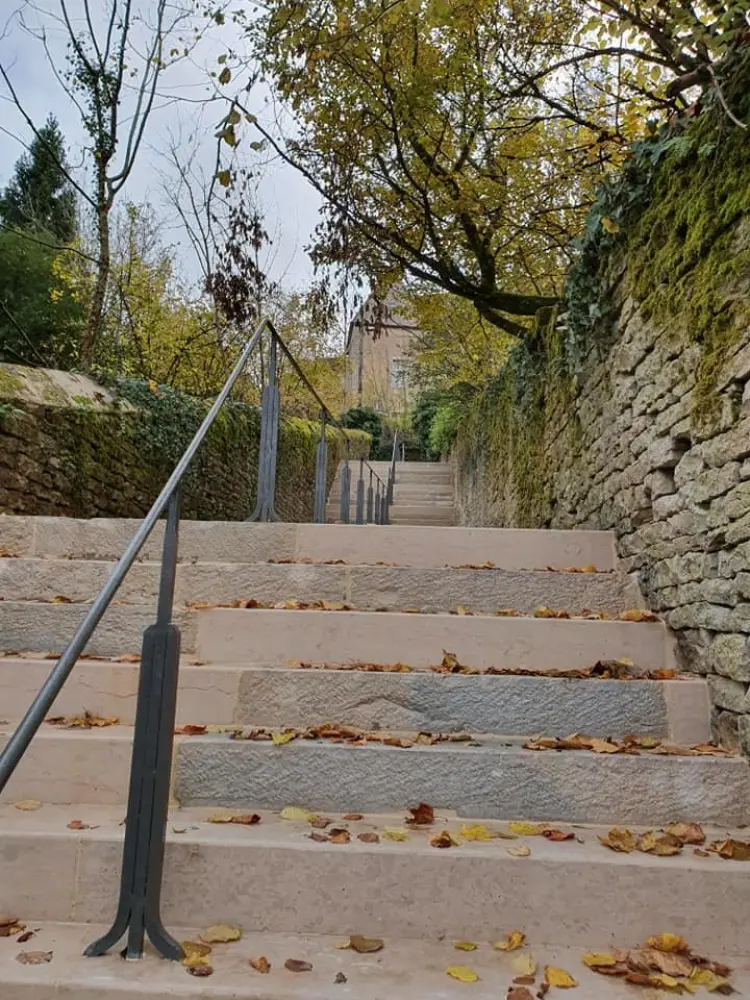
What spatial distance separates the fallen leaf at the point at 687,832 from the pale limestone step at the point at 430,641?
28.9 inches

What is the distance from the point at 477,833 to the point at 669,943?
466 mm

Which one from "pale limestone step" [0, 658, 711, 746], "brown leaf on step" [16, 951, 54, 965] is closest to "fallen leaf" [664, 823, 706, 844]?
"pale limestone step" [0, 658, 711, 746]

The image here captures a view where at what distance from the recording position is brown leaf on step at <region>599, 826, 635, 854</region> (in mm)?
1711

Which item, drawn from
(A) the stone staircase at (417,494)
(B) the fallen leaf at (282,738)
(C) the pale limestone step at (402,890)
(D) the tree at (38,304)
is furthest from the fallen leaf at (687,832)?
(D) the tree at (38,304)

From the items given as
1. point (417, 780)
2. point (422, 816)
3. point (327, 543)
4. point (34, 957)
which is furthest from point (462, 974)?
point (327, 543)

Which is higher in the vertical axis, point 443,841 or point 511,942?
point 443,841

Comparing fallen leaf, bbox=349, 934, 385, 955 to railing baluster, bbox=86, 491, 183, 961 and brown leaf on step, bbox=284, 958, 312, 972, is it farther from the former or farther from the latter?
railing baluster, bbox=86, 491, 183, 961

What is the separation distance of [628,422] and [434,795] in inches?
78.2

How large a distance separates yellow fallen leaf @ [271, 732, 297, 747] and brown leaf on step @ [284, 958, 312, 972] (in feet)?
2.01

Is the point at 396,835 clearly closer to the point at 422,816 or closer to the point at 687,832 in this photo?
the point at 422,816

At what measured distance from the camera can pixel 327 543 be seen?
11.1ft

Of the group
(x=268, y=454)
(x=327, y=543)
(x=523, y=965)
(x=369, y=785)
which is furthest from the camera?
(x=268, y=454)

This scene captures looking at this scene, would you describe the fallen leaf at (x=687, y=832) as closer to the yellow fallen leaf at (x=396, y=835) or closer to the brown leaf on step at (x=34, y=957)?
the yellow fallen leaf at (x=396, y=835)

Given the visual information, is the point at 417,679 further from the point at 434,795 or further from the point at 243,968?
the point at 243,968
